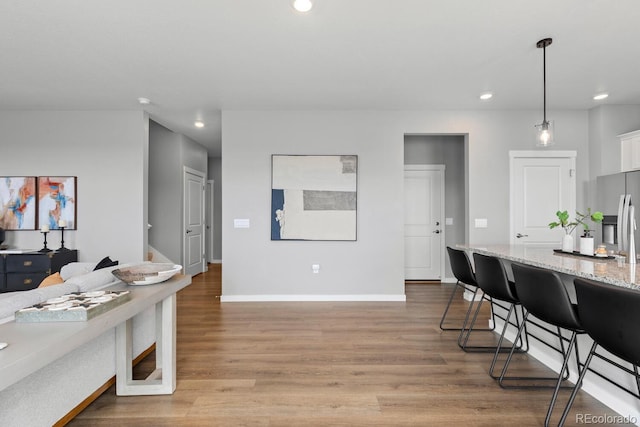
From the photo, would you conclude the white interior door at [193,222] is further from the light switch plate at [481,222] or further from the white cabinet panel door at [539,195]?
the white cabinet panel door at [539,195]

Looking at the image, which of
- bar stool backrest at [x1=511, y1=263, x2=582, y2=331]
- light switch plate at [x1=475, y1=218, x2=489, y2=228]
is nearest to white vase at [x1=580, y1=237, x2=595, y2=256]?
bar stool backrest at [x1=511, y1=263, x2=582, y2=331]

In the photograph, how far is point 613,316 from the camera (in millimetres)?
1359

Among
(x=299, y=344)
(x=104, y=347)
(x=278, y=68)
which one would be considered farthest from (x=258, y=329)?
(x=278, y=68)

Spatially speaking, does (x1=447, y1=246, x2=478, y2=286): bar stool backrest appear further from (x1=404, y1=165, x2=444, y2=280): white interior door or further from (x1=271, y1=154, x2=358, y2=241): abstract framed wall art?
(x1=404, y1=165, x2=444, y2=280): white interior door

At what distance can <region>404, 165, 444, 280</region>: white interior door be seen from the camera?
559 cm

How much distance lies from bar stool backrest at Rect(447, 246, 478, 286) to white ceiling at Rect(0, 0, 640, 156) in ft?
5.98

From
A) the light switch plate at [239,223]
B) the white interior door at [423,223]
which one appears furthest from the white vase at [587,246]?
the light switch plate at [239,223]

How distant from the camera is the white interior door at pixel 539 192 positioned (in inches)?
173

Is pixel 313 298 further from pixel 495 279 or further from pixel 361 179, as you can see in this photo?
pixel 495 279

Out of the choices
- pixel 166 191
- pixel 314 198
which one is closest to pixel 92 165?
pixel 166 191

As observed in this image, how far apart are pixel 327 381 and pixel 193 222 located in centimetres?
486

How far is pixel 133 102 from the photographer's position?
412 centimetres

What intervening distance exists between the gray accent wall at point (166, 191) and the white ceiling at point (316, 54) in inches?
59.1

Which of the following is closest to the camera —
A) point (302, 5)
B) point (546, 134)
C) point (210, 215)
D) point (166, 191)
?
point (302, 5)
